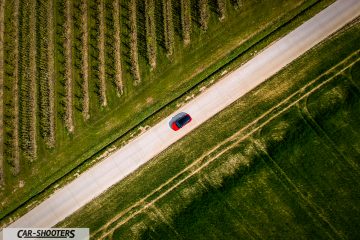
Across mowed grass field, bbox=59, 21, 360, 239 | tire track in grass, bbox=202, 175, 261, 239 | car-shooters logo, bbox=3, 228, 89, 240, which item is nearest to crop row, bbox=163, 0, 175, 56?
mowed grass field, bbox=59, 21, 360, 239

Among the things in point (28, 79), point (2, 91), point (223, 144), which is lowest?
point (223, 144)

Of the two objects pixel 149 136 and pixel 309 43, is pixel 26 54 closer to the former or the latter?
pixel 149 136

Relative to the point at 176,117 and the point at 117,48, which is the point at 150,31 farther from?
the point at 176,117

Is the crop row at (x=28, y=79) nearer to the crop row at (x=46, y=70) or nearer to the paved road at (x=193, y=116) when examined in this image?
the crop row at (x=46, y=70)

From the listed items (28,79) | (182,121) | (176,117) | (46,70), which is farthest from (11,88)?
(182,121)

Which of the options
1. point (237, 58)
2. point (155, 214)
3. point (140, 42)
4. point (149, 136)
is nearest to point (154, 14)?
point (140, 42)

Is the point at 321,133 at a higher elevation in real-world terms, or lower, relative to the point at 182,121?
lower

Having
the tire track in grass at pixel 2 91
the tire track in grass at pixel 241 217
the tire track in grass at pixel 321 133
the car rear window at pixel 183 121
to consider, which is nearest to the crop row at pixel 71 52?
the tire track in grass at pixel 2 91
